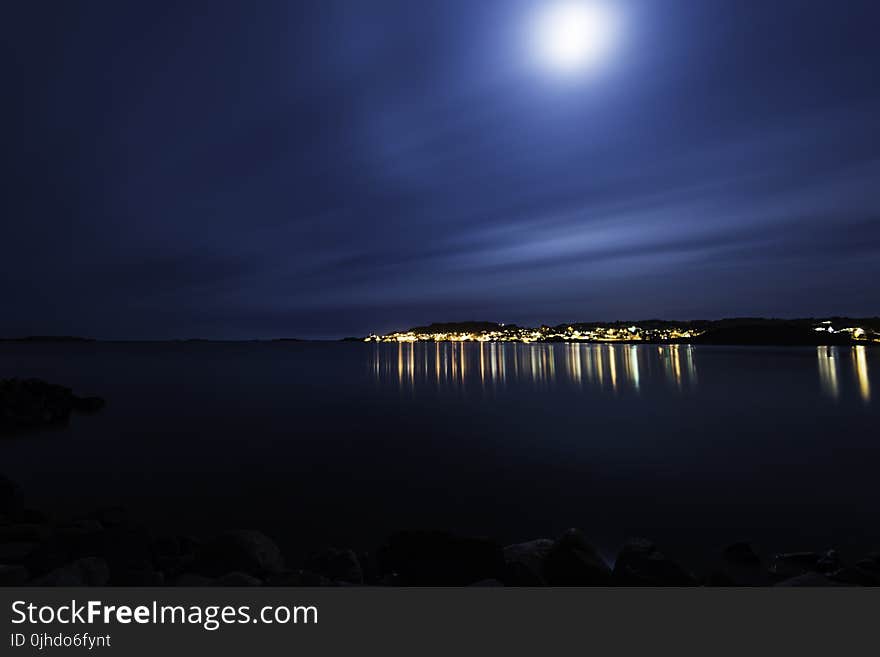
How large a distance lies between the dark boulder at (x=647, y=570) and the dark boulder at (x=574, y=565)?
0.25 meters

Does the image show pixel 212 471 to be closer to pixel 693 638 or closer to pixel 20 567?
pixel 20 567

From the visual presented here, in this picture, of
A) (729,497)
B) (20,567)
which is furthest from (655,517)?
(20,567)

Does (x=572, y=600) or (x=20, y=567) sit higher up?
(x=20, y=567)

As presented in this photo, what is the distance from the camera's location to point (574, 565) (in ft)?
23.7

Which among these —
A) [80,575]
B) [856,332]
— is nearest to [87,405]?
[80,575]

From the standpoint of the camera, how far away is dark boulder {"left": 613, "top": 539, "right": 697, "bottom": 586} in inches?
270

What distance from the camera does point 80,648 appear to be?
4895 millimetres

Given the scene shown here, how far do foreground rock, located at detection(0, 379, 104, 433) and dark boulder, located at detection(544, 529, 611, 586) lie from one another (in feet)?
89.9

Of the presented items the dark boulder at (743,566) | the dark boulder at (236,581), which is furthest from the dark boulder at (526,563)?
the dark boulder at (236,581)

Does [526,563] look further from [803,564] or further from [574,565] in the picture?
[803,564]

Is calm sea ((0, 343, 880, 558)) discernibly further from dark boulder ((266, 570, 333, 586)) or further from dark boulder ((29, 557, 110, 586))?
dark boulder ((29, 557, 110, 586))

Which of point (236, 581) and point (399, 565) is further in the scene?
point (399, 565)

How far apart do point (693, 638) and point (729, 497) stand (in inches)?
350

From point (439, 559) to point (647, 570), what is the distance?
338 centimetres
